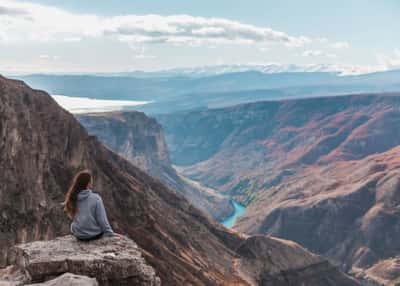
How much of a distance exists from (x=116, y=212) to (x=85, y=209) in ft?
251

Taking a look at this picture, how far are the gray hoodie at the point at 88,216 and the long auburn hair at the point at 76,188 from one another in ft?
0.54

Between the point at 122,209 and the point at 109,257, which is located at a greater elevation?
the point at 109,257

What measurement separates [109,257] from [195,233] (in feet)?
346

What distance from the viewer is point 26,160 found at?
6850cm

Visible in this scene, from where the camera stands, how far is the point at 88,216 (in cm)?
1741

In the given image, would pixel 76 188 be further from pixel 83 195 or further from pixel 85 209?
pixel 85 209

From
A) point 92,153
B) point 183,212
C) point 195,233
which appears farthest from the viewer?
point 183,212

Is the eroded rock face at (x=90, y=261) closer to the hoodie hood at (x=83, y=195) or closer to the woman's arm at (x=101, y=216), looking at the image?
the woman's arm at (x=101, y=216)

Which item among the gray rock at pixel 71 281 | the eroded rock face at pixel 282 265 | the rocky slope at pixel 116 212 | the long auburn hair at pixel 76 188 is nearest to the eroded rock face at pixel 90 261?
the gray rock at pixel 71 281

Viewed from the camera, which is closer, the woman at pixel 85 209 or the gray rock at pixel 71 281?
the gray rock at pixel 71 281

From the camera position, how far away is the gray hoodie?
57.3ft

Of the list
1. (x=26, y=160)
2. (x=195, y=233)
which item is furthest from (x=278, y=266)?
(x=26, y=160)

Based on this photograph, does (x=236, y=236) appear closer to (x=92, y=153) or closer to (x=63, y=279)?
(x=92, y=153)

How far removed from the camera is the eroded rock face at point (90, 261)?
16312 mm
